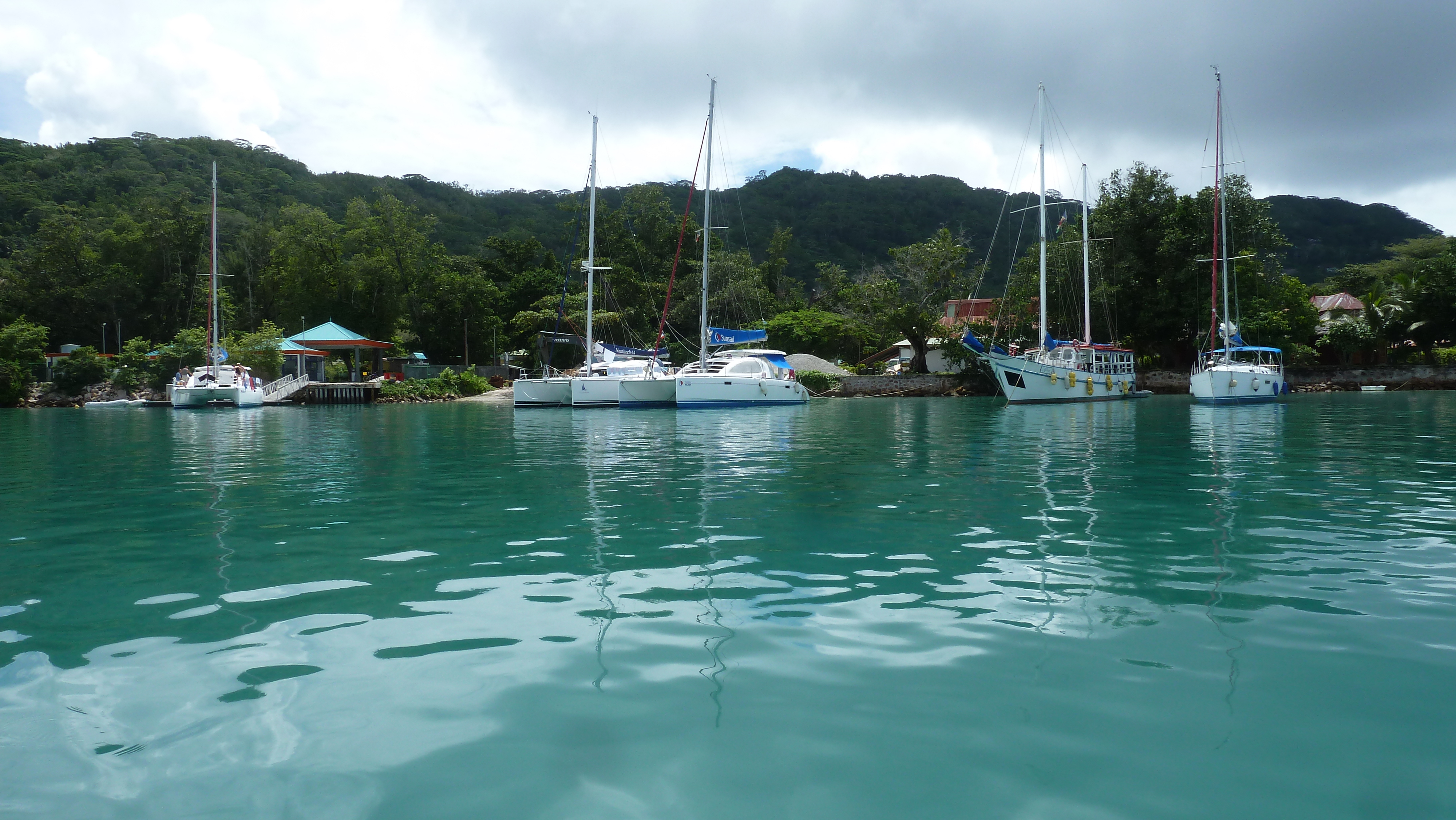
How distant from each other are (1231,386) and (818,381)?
2342cm

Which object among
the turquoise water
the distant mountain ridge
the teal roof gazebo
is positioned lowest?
the turquoise water

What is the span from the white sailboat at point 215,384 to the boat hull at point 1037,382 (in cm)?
3431

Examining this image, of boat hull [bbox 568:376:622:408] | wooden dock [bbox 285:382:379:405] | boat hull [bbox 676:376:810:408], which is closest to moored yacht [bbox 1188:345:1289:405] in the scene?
boat hull [bbox 676:376:810:408]

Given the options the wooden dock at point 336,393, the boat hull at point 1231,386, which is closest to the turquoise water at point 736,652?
the boat hull at point 1231,386

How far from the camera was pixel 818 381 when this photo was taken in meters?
51.3

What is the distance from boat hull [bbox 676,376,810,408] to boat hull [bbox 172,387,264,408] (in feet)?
72.4

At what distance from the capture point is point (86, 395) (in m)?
47.1

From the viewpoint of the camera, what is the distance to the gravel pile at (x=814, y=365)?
5300 cm

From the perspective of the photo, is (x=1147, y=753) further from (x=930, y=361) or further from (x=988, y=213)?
(x=988, y=213)

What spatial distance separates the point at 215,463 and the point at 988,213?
407 ft

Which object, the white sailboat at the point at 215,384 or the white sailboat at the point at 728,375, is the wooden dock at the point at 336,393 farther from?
the white sailboat at the point at 728,375

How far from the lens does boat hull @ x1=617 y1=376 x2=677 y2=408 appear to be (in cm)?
3372

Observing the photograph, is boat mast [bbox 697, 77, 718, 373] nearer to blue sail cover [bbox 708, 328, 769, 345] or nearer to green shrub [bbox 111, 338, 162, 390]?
blue sail cover [bbox 708, 328, 769, 345]

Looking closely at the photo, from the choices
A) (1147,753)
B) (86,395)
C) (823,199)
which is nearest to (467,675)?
(1147,753)
